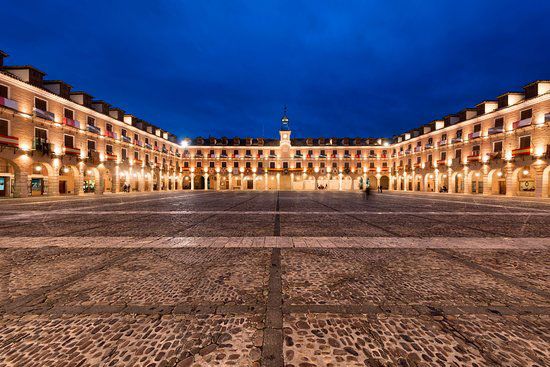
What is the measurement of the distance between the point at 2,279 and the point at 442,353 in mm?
6084

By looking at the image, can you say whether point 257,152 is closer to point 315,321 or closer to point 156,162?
point 156,162

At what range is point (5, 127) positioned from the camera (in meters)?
20.8

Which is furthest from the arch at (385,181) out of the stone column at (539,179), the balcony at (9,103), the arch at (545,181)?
the balcony at (9,103)

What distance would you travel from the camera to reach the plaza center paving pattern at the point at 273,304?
2217 millimetres

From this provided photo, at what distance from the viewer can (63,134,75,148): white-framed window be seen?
26562mm

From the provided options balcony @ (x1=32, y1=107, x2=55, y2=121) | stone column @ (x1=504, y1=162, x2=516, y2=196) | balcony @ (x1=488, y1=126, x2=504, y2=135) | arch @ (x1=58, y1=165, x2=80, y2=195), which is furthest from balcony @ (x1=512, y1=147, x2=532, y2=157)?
arch @ (x1=58, y1=165, x2=80, y2=195)

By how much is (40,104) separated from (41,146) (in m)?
4.18

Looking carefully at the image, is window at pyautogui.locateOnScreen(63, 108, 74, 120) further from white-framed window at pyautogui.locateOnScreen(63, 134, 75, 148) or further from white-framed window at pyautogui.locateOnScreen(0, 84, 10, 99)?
white-framed window at pyautogui.locateOnScreen(0, 84, 10, 99)

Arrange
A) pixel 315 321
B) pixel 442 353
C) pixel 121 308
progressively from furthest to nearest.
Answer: pixel 121 308, pixel 315 321, pixel 442 353

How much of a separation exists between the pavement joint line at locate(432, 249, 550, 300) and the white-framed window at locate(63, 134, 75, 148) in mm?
34507

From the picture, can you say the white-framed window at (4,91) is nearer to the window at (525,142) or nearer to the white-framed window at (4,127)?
the white-framed window at (4,127)

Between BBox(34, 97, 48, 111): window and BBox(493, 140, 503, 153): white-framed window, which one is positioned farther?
BBox(493, 140, 503, 153): white-framed window

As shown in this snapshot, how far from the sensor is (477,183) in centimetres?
3488

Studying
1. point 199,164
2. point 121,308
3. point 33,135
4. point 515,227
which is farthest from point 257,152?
point 121,308
